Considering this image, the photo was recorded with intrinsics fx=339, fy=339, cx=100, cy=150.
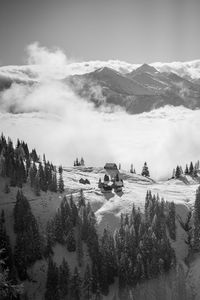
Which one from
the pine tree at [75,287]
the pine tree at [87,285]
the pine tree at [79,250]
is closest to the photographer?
the pine tree at [75,287]

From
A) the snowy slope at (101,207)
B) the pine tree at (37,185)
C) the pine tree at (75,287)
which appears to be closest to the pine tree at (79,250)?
the snowy slope at (101,207)

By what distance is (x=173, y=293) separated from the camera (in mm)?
112875

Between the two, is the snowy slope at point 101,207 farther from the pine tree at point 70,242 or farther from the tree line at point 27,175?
the tree line at point 27,175

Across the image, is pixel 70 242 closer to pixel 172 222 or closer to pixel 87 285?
pixel 87 285

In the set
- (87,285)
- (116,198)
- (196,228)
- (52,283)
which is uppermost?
(116,198)

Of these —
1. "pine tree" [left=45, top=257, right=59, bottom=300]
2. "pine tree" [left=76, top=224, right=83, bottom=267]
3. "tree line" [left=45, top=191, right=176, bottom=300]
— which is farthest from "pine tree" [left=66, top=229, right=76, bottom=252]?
"pine tree" [left=45, top=257, right=59, bottom=300]

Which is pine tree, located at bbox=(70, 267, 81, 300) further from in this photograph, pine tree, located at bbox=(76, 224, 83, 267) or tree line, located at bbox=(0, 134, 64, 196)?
tree line, located at bbox=(0, 134, 64, 196)

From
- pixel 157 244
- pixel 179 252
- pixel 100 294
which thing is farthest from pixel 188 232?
pixel 100 294

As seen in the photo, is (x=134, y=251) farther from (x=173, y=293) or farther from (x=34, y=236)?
(x=34, y=236)

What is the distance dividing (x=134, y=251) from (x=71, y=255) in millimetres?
23042

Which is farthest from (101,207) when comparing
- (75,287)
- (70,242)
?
(75,287)

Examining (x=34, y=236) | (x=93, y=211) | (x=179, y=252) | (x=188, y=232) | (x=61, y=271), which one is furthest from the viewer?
(x=93, y=211)

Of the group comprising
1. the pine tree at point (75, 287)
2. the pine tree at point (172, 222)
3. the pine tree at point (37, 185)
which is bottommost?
the pine tree at point (75, 287)

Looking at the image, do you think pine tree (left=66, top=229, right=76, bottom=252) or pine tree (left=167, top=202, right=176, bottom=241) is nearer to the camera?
pine tree (left=66, top=229, right=76, bottom=252)
